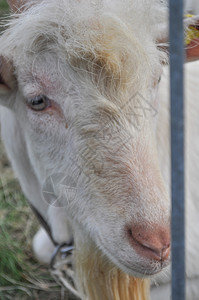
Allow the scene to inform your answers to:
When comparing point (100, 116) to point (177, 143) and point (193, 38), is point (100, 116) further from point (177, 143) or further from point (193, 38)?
point (177, 143)

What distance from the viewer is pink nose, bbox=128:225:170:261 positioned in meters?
1.85

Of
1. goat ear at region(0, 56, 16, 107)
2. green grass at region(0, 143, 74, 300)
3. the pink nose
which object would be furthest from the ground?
the pink nose

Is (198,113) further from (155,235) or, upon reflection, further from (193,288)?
(155,235)

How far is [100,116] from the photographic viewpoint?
2.07 m

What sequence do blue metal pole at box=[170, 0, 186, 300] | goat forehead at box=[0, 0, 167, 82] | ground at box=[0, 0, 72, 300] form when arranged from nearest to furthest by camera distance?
1. blue metal pole at box=[170, 0, 186, 300]
2. goat forehead at box=[0, 0, 167, 82]
3. ground at box=[0, 0, 72, 300]

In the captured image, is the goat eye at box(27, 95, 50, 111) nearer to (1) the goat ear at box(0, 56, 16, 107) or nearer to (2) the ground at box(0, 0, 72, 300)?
(1) the goat ear at box(0, 56, 16, 107)

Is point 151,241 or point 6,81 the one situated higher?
point 6,81

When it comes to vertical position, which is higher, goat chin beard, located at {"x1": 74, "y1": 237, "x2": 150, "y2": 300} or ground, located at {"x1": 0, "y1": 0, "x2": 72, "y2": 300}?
goat chin beard, located at {"x1": 74, "y1": 237, "x2": 150, "y2": 300}

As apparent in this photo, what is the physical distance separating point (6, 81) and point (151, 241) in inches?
41.6

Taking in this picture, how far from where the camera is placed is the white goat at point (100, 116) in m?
1.94

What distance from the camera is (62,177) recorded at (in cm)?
227

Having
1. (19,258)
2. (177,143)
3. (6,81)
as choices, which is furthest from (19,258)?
(177,143)

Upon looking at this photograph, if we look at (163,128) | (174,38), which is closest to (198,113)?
(163,128)

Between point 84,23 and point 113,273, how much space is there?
3.72 feet
